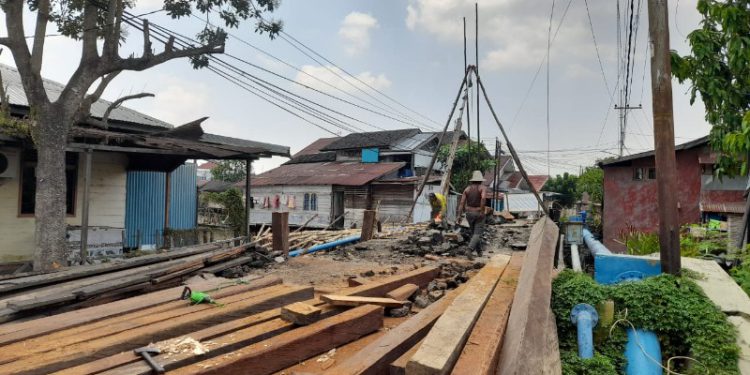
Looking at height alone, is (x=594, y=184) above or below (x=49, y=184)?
above

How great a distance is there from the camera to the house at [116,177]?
8359mm

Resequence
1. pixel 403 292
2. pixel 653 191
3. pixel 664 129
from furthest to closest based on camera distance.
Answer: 1. pixel 653 191
2. pixel 403 292
3. pixel 664 129

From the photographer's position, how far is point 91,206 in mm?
10203

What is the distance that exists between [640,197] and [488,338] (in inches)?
606

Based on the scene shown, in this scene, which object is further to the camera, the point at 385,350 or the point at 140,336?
the point at 140,336

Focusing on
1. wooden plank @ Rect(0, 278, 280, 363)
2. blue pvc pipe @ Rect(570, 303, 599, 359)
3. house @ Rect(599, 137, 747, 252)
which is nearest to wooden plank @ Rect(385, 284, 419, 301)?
wooden plank @ Rect(0, 278, 280, 363)

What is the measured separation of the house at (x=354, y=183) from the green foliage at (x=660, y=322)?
58.8 feet

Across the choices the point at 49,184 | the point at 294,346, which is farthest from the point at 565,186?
the point at 294,346

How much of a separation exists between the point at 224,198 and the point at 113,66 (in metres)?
10.9

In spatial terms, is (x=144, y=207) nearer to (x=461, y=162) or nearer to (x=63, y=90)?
(x=63, y=90)

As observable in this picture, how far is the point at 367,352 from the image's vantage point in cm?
249

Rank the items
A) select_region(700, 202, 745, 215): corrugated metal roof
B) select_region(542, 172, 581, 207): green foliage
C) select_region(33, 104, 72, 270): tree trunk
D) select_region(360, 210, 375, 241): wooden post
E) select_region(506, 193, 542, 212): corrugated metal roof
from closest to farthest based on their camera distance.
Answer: select_region(33, 104, 72, 270): tree trunk
select_region(360, 210, 375, 241): wooden post
select_region(700, 202, 745, 215): corrugated metal roof
select_region(506, 193, 542, 212): corrugated metal roof
select_region(542, 172, 581, 207): green foliage

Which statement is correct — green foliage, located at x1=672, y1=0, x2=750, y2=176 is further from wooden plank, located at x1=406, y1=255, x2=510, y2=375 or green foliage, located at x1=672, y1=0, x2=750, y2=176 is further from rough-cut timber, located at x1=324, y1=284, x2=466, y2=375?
rough-cut timber, located at x1=324, y1=284, x2=466, y2=375

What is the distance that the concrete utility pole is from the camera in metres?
4.21
